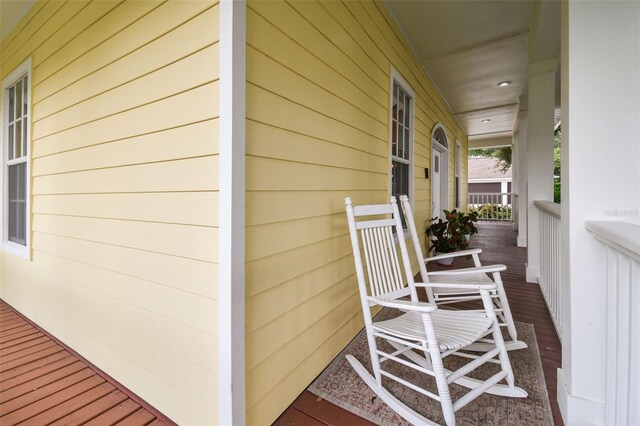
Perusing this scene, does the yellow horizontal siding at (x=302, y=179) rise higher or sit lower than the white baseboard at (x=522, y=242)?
higher

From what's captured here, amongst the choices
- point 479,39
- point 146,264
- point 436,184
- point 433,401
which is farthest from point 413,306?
point 436,184

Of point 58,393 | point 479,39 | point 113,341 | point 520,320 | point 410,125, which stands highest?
point 479,39

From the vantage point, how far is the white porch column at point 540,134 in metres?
3.27

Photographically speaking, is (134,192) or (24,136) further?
(24,136)

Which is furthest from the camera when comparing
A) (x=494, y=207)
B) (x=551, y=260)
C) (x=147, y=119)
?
(x=494, y=207)

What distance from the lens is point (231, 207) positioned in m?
1.20

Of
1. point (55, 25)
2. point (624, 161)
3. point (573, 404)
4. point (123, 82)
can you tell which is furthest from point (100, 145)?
point (573, 404)

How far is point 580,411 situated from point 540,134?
9.60ft

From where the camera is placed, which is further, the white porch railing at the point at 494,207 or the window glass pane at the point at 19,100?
the white porch railing at the point at 494,207

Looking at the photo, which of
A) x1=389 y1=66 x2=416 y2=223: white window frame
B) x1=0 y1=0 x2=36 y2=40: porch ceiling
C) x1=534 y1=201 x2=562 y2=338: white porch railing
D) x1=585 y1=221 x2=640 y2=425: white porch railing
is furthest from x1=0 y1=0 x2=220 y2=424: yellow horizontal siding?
x1=534 y1=201 x2=562 y2=338: white porch railing

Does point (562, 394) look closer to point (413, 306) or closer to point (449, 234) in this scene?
point (413, 306)

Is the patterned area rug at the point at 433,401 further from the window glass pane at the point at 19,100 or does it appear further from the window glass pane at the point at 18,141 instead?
the window glass pane at the point at 19,100

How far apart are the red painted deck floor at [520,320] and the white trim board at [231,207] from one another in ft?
1.41

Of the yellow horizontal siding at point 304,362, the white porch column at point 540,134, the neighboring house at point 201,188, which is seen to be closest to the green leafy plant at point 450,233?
the white porch column at point 540,134
